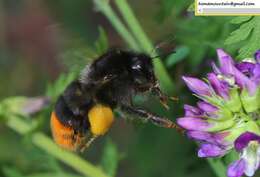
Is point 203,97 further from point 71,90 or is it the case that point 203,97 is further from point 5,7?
point 5,7

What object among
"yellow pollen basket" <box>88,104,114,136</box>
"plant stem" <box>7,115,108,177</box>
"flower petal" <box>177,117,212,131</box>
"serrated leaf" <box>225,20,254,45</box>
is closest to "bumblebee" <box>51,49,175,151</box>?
"yellow pollen basket" <box>88,104,114,136</box>

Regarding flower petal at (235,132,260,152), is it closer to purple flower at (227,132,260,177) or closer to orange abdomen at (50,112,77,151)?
purple flower at (227,132,260,177)

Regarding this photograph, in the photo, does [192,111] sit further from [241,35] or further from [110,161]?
[110,161]

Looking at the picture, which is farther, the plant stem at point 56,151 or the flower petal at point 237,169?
the plant stem at point 56,151

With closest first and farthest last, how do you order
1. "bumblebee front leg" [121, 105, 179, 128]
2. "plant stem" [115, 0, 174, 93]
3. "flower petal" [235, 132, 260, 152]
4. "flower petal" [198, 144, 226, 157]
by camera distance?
1. "flower petal" [235, 132, 260, 152]
2. "flower petal" [198, 144, 226, 157]
3. "bumblebee front leg" [121, 105, 179, 128]
4. "plant stem" [115, 0, 174, 93]

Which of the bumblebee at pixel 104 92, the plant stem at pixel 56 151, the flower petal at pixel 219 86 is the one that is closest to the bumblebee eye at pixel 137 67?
the bumblebee at pixel 104 92

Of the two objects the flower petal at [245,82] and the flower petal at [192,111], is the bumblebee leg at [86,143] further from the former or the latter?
the flower petal at [245,82]
